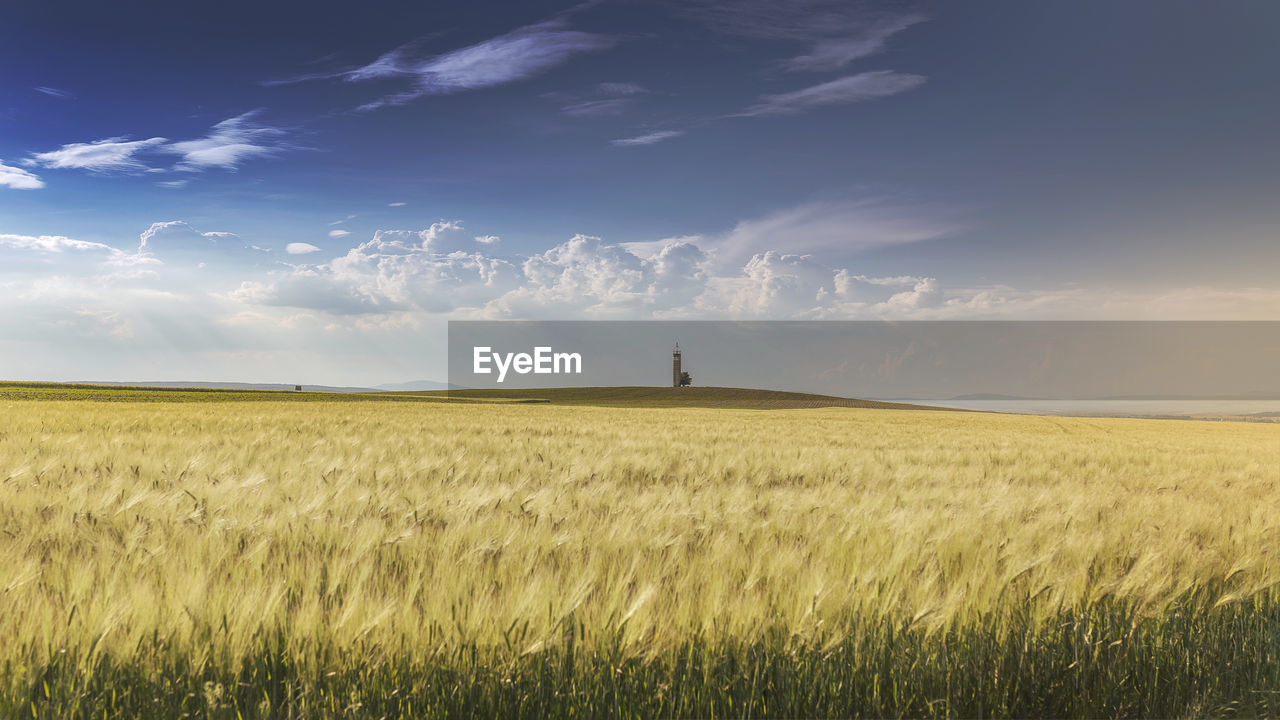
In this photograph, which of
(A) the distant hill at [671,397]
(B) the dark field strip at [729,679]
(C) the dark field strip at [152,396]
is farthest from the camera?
(A) the distant hill at [671,397]

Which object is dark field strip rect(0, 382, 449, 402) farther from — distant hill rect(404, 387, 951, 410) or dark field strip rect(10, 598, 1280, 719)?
dark field strip rect(10, 598, 1280, 719)

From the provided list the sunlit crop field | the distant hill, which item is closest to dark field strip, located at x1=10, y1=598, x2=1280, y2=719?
the sunlit crop field

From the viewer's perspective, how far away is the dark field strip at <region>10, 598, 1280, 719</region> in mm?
1707

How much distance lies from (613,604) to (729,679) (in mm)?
442

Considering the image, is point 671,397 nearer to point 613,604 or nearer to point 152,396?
point 152,396

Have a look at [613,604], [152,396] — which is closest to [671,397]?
[152,396]

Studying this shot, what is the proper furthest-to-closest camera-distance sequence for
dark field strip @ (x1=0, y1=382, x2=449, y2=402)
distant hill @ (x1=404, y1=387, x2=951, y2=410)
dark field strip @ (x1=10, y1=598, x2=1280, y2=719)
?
distant hill @ (x1=404, y1=387, x2=951, y2=410) < dark field strip @ (x1=0, y1=382, x2=449, y2=402) < dark field strip @ (x1=10, y1=598, x2=1280, y2=719)

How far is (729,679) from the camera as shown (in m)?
1.88

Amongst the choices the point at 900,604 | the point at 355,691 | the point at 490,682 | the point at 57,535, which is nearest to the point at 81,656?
the point at 355,691

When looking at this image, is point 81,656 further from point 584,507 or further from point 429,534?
point 584,507

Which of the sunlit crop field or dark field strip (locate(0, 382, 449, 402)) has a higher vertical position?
the sunlit crop field

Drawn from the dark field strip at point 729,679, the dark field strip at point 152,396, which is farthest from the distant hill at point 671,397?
the dark field strip at point 729,679

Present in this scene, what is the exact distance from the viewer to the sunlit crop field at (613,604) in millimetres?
1798

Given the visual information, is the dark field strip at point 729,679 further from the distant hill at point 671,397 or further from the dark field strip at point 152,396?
the distant hill at point 671,397
